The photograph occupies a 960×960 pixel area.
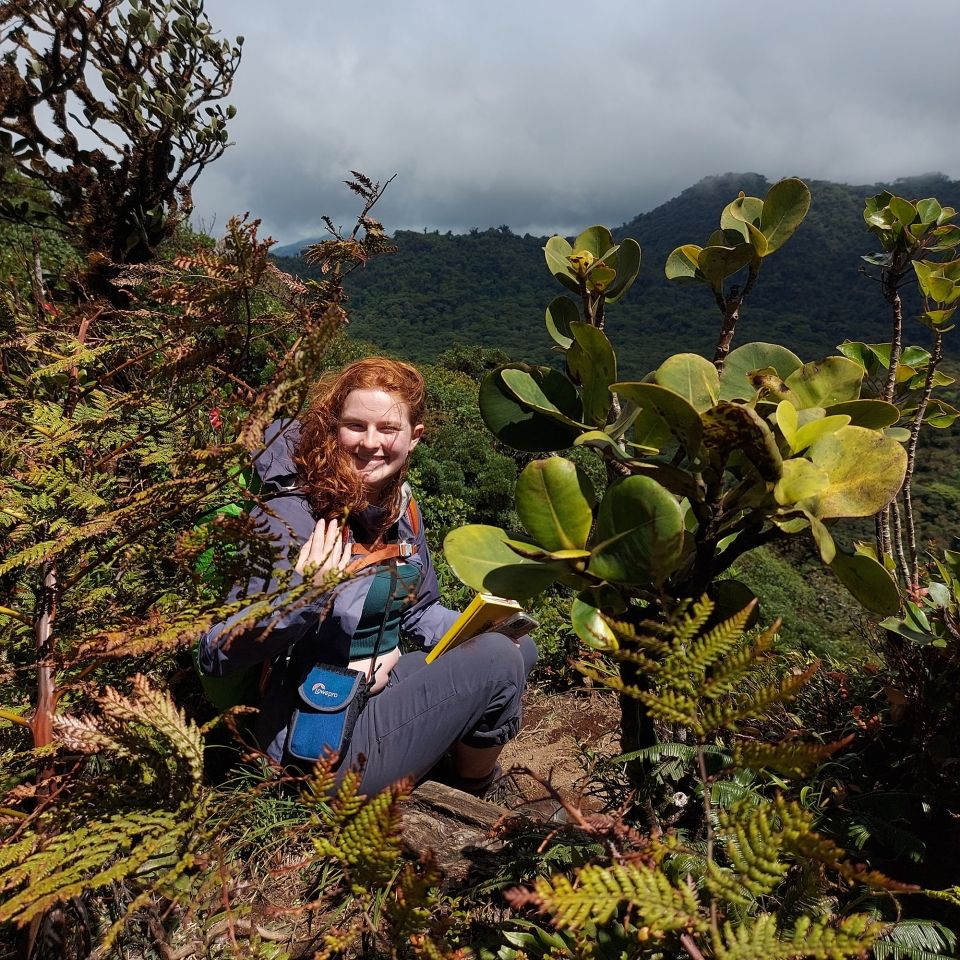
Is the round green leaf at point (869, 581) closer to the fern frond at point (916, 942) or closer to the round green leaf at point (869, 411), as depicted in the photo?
the round green leaf at point (869, 411)

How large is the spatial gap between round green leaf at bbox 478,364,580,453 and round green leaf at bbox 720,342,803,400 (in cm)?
21

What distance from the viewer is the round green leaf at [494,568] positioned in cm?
70

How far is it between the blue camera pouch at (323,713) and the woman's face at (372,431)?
0.56 meters

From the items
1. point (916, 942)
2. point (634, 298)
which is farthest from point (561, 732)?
point (634, 298)

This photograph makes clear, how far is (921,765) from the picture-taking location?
0.98 m

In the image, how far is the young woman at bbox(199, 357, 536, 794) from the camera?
1.66m

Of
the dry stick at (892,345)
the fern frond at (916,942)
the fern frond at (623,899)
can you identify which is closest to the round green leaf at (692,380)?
the fern frond at (623,899)

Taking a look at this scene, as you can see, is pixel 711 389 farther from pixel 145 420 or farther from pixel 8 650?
pixel 8 650

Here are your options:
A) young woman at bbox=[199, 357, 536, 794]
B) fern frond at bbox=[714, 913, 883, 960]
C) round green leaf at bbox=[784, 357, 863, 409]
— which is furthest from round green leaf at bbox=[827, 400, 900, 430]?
young woman at bbox=[199, 357, 536, 794]

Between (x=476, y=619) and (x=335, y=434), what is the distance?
729 mm

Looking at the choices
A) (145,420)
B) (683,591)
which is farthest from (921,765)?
(145,420)

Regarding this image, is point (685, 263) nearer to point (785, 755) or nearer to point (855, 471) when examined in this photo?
point (855, 471)

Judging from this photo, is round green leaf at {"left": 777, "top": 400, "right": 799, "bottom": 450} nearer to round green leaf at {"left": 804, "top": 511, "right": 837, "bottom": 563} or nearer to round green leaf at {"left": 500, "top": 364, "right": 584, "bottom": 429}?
round green leaf at {"left": 804, "top": 511, "right": 837, "bottom": 563}

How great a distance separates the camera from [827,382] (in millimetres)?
754
